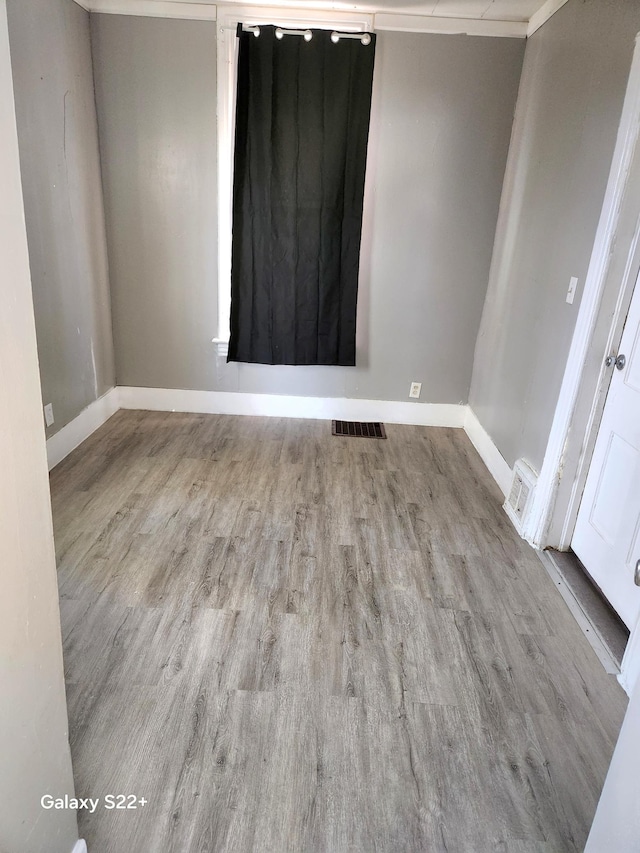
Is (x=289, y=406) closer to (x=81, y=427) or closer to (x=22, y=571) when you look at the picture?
(x=81, y=427)

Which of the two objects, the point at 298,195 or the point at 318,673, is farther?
the point at 298,195

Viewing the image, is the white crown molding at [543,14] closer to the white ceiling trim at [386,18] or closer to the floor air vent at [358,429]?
the white ceiling trim at [386,18]

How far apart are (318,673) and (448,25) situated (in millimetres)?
3369

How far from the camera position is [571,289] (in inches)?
87.8

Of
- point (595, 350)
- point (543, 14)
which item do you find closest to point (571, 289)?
point (595, 350)

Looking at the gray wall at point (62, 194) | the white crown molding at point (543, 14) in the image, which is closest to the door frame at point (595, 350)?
the white crown molding at point (543, 14)

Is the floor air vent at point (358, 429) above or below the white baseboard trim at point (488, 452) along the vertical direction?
below

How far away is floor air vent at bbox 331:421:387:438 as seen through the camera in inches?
139

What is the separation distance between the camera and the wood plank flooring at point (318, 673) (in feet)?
4.15

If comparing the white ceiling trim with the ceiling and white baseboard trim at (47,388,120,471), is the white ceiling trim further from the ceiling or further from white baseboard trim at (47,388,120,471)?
white baseboard trim at (47,388,120,471)

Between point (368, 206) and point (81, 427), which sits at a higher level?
point (368, 206)

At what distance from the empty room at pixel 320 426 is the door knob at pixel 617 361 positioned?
2 cm

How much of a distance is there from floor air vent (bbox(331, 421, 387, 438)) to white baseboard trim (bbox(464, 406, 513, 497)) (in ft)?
1.92

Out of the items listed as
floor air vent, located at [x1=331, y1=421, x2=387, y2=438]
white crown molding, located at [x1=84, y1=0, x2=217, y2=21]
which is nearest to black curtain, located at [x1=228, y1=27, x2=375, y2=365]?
white crown molding, located at [x1=84, y1=0, x2=217, y2=21]
